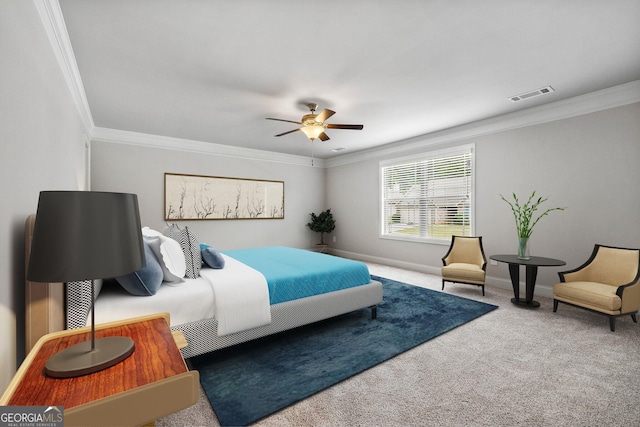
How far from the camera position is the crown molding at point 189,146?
16.8ft

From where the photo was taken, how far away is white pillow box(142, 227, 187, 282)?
7.83 feet

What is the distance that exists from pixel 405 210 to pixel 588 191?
289 cm

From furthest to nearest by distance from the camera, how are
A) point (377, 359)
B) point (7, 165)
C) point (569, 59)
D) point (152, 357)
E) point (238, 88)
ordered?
point (238, 88)
point (569, 59)
point (377, 359)
point (7, 165)
point (152, 357)

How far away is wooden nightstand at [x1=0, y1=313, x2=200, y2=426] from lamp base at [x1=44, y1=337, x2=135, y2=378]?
0.02 m

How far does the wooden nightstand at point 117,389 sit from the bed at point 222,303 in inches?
15.8

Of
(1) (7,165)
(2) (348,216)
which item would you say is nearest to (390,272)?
(2) (348,216)

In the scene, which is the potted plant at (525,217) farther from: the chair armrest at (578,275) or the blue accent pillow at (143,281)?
the blue accent pillow at (143,281)

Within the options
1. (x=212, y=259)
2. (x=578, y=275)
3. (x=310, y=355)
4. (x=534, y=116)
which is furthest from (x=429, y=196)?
(x=212, y=259)

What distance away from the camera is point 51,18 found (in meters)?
2.09

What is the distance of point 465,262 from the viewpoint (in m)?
4.63

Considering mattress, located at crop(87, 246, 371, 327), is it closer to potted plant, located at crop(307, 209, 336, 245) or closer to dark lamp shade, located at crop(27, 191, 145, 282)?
dark lamp shade, located at crop(27, 191, 145, 282)

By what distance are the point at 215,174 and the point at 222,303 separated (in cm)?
439

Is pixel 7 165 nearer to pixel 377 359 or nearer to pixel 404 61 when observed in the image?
pixel 377 359

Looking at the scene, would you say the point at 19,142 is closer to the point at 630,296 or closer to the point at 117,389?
the point at 117,389
